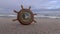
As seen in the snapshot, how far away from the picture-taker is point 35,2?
4.09ft

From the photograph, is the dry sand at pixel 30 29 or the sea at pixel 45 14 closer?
the dry sand at pixel 30 29

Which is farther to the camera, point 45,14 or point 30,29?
point 45,14

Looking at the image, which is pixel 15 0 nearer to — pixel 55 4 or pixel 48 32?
pixel 55 4

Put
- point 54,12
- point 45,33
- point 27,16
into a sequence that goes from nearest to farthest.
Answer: point 45,33 → point 27,16 → point 54,12

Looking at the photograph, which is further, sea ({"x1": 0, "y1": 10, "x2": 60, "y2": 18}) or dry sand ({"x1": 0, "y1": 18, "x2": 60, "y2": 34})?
sea ({"x1": 0, "y1": 10, "x2": 60, "y2": 18})

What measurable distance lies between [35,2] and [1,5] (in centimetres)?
26

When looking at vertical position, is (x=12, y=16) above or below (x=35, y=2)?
below

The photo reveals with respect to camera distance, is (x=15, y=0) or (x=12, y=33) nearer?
(x=12, y=33)

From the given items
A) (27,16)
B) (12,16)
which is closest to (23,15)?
(27,16)

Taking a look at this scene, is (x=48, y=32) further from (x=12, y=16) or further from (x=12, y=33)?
(x=12, y=16)

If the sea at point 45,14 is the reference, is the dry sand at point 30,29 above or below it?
below

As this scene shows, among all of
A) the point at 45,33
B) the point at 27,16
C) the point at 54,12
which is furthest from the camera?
the point at 54,12

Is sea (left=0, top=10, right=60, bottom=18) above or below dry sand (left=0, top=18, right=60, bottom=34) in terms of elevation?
above

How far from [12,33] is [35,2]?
→ 56cm
